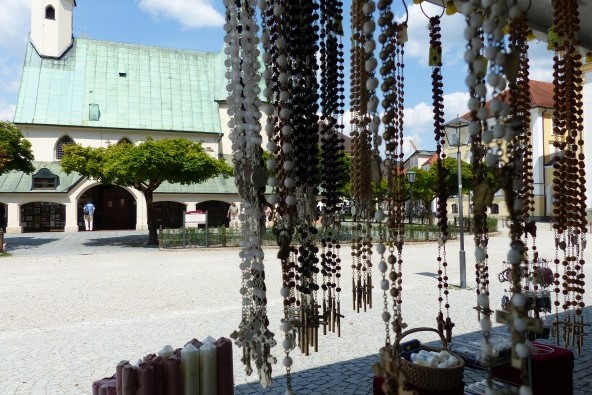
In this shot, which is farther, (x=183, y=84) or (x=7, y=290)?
(x=183, y=84)

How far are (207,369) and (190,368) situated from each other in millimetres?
119

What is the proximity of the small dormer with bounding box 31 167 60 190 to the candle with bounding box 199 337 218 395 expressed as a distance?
26.8 meters

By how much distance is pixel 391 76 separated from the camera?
162cm

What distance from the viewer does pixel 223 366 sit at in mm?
2979

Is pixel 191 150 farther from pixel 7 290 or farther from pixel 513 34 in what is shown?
pixel 513 34

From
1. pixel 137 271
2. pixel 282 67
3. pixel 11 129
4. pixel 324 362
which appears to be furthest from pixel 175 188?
pixel 282 67

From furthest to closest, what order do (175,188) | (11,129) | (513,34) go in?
1. (175,188)
2. (11,129)
3. (513,34)

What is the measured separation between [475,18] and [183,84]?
32.2 meters

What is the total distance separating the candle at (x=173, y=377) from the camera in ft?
9.10

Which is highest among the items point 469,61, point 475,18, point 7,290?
point 475,18

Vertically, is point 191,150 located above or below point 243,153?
above

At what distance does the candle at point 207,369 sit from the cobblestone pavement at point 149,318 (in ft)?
3.86

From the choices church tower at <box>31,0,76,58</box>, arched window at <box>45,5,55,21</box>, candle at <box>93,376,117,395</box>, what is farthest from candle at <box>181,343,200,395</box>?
arched window at <box>45,5,55,21</box>

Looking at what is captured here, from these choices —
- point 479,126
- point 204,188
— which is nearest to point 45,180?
point 204,188
